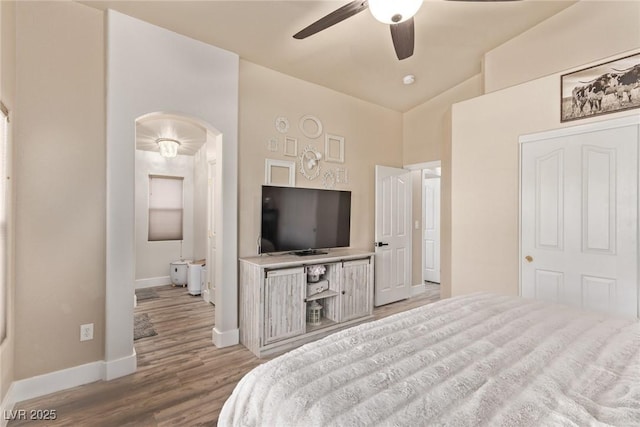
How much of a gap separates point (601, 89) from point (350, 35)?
2.21 metres

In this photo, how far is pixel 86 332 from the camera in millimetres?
2309

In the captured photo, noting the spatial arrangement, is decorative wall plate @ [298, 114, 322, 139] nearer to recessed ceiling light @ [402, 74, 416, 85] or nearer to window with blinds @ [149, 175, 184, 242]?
recessed ceiling light @ [402, 74, 416, 85]

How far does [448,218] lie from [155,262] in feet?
16.1

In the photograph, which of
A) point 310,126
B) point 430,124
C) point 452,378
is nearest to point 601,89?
point 430,124

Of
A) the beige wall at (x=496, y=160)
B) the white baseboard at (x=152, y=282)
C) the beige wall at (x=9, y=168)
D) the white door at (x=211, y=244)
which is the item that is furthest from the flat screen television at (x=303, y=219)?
the white baseboard at (x=152, y=282)

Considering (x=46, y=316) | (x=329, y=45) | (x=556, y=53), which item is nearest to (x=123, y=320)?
(x=46, y=316)

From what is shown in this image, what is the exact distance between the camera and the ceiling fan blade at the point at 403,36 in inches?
72.0

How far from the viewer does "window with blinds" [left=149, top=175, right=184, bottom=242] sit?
5.34 metres

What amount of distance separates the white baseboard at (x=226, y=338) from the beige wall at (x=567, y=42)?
13.1ft

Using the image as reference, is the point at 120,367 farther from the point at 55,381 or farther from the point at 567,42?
the point at 567,42

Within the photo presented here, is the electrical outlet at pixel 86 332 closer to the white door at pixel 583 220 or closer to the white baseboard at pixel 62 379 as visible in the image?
the white baseboard at pixel 62 379

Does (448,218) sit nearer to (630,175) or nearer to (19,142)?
(630,175)

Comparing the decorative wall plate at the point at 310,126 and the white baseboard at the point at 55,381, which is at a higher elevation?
the decorative wall plate at the point at 310,126

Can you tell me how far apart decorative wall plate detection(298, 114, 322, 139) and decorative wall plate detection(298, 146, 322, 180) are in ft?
0.57
